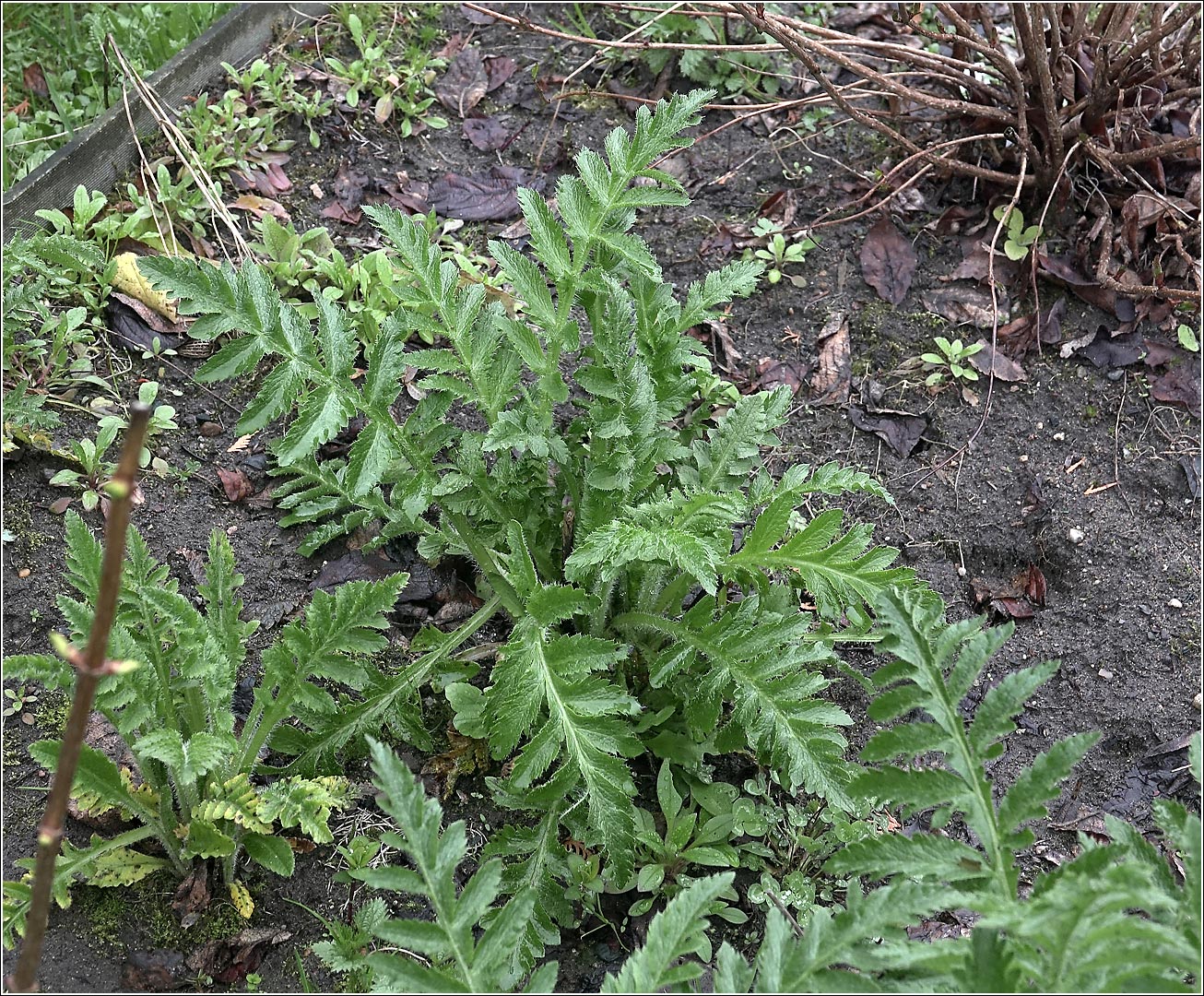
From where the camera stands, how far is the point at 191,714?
2.38m

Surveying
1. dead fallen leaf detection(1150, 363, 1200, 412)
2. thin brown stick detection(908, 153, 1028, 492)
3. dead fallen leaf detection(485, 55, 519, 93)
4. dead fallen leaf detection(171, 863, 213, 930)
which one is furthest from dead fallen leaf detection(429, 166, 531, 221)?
dead fallen leaf detection(171, 863, 213, 930)

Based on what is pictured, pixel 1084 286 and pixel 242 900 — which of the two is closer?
pixel 242 900

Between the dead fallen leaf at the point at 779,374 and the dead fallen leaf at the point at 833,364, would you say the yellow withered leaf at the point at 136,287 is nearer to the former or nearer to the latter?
the dead fallen leaf at the point at 779,374

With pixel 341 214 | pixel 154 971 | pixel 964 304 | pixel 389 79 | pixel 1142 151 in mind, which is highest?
pixel 389 79

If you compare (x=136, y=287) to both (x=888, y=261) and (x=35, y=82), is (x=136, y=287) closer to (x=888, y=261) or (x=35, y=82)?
(x=35, y=82)

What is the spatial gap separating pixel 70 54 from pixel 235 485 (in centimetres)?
219

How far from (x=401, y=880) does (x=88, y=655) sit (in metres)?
0.76

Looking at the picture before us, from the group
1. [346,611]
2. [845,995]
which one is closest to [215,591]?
[346,611]

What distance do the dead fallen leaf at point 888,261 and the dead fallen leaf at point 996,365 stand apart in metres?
0.33

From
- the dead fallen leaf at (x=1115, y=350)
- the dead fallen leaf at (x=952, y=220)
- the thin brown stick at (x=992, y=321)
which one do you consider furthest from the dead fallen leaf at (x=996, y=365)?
the dead fallen leaf at (x=952, y=220)

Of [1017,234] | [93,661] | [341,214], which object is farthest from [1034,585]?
[93,661]

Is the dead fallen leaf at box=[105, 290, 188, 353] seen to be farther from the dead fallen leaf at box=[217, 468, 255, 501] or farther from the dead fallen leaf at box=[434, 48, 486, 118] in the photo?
the dead fallen leaf at box=[434, 48, 486, 118]

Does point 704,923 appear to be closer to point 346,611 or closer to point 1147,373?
point 346,611

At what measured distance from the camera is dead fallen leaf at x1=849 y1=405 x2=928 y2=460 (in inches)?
138
